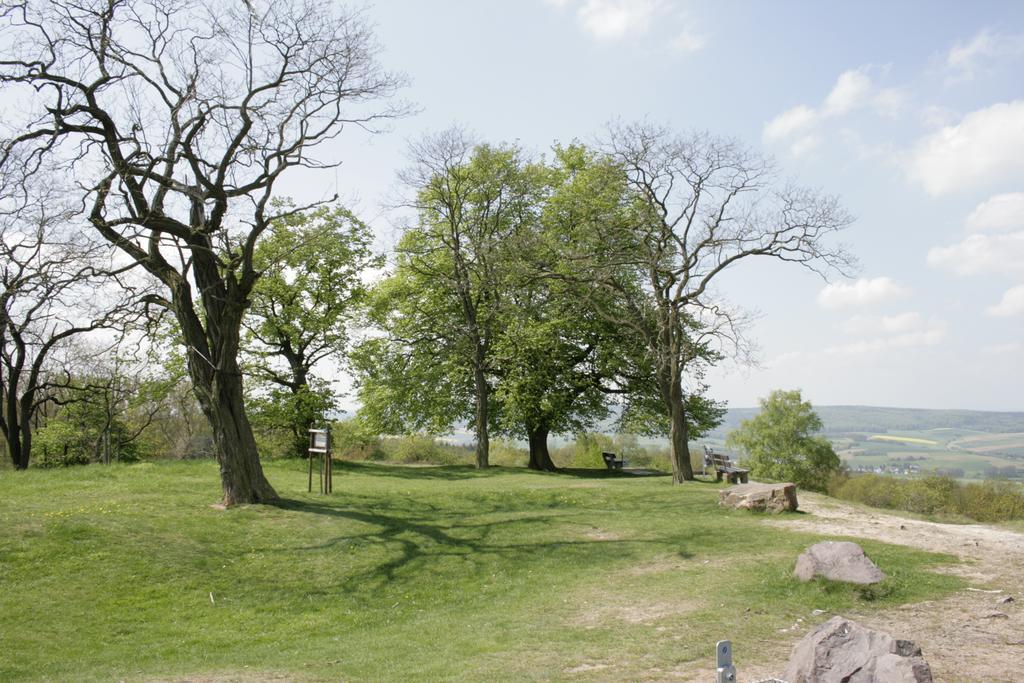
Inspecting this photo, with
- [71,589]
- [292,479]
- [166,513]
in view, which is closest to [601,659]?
[71,589]

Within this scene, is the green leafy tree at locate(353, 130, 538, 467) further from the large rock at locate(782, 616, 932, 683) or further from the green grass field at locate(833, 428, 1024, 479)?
the green grass field at locate(833, 428, 1024, 479)

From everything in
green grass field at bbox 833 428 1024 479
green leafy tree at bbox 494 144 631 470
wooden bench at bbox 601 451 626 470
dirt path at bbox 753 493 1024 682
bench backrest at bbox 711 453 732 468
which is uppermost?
Result: green leafy tree at bbox 494 144 631 470

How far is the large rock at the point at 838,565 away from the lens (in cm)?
1089

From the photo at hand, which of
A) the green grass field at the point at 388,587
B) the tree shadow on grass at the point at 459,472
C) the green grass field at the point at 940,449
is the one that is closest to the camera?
the green grass field at the point at 388,587

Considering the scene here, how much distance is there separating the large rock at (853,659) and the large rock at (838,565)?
4.92 metres

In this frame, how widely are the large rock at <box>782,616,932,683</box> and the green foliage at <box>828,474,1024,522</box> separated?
25498 mm

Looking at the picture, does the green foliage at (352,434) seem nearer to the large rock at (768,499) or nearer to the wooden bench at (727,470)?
the wooden bench at (727,470)

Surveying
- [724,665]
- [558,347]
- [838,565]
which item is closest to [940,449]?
[558,347]

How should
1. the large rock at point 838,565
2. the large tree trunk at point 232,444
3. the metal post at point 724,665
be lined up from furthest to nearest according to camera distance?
the large tree trunk at point 232,444 → the large rock at point 838,565 → the metal post at point 724,665

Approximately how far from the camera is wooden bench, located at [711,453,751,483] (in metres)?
24.3

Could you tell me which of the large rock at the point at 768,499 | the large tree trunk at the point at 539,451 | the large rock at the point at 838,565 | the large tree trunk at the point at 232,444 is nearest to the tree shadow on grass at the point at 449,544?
the large tree trunk at the point at 232,444

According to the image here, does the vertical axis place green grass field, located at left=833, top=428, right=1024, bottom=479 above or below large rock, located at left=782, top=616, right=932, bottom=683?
below

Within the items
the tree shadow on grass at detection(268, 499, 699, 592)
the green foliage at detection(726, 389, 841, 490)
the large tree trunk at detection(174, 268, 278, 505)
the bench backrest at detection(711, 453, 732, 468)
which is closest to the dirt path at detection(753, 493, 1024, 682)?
the tree shadow on grass at detection(268, 499, 699, 592)

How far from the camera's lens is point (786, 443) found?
62.5 meters
